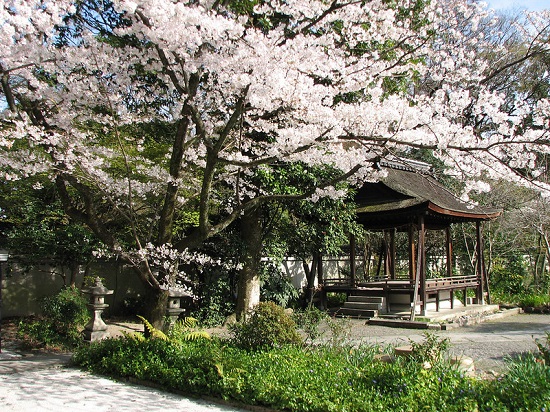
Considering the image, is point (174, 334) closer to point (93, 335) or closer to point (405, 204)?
point (93, 335)

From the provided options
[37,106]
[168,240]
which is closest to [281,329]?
[168,240]

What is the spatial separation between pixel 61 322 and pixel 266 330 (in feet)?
16.0

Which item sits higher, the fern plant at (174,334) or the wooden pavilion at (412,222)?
the wooden pavilion at (412,222)

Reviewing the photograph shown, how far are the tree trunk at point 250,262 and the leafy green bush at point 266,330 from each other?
4942 millimetres

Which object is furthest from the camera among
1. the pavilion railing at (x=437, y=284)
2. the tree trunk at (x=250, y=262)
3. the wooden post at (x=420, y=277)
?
the pavilion railing at (x=437, y=284)

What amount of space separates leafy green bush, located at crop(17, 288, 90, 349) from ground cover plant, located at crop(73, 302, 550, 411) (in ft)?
6.76

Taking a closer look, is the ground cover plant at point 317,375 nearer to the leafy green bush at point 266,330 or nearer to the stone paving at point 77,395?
the leafy green bush at point 266,330

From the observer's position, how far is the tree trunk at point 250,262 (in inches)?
485

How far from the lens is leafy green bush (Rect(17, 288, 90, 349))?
30.8 feet

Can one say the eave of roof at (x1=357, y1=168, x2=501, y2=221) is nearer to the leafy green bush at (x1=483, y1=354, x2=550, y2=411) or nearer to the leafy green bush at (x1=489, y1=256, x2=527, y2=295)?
the leafy green bush at (x1=489, y1=256, x2=527, y2=295)

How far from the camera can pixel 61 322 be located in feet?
31.3

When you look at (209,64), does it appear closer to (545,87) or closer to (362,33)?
(362,33)

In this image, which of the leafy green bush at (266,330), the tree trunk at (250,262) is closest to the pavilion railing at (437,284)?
the tree trunk at (250,262)

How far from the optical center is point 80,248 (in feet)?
36.2
